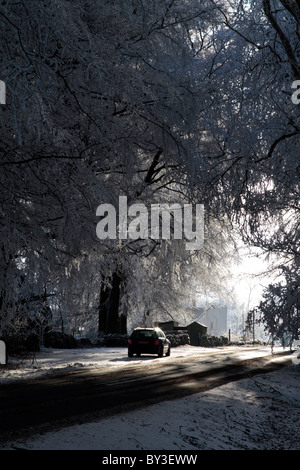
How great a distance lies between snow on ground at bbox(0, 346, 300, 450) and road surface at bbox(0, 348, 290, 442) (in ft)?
1.74

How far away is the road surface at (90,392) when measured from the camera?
326 inches

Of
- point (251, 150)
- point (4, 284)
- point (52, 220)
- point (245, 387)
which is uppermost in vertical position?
point (251, 150)

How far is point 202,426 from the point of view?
28.0 ft

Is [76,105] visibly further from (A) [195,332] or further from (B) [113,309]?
(A) [195,332]

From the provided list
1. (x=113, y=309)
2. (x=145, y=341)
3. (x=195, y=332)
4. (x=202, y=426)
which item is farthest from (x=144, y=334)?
(x=195, y=332)

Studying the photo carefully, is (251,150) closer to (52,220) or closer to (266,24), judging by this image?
(266,24)

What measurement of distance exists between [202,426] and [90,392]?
3.68 meters

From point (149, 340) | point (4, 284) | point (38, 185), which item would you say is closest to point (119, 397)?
point (4, 284)

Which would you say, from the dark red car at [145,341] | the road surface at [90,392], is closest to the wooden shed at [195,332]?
the dark red car at [145,341]

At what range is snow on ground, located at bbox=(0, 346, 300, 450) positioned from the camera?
6.79 metres

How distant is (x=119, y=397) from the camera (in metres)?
10.9

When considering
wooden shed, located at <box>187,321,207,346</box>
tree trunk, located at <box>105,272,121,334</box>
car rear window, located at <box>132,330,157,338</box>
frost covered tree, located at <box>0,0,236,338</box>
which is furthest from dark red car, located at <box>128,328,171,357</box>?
wooden shed, located at <box>187,321,207,346</box>

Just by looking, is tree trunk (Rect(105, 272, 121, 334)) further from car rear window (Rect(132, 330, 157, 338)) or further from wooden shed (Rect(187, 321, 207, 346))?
wooden shed (Rect(187, 321, 207, 346))

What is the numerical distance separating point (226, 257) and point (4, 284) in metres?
19.6
